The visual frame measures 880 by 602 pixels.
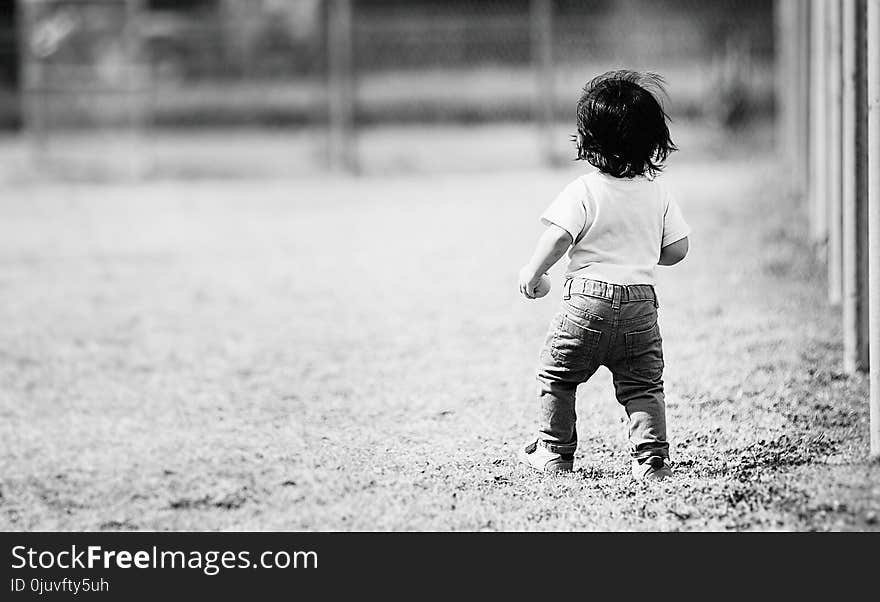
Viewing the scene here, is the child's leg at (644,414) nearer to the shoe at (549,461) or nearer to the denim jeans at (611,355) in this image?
the denim jeans at (611,355)

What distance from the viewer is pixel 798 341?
18.6ft

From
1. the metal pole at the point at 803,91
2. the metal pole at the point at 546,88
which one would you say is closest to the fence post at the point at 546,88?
the metal pole at the point at 546,88

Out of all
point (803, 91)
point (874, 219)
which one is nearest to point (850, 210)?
point (874, 219)

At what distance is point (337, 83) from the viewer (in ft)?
54.0

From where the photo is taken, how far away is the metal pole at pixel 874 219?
3.91 metres

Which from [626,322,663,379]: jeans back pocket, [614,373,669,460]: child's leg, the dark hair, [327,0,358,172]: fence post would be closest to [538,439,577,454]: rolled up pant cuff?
[614,373,669,460]: child's leg

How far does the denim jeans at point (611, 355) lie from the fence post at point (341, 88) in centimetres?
1229

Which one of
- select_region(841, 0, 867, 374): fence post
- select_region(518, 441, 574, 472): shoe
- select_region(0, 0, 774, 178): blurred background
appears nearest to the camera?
select_region(518, 441, 574, 472): shoe

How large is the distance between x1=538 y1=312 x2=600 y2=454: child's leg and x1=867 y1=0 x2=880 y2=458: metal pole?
30.9 inches

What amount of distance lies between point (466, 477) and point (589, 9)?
69.0 ft

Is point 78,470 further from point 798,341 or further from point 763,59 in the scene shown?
point 763,59

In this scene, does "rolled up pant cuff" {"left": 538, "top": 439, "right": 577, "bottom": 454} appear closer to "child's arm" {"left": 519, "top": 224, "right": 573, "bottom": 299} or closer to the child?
the child

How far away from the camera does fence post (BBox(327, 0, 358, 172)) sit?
643 inches

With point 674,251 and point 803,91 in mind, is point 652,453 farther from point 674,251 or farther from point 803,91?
point 803,91
